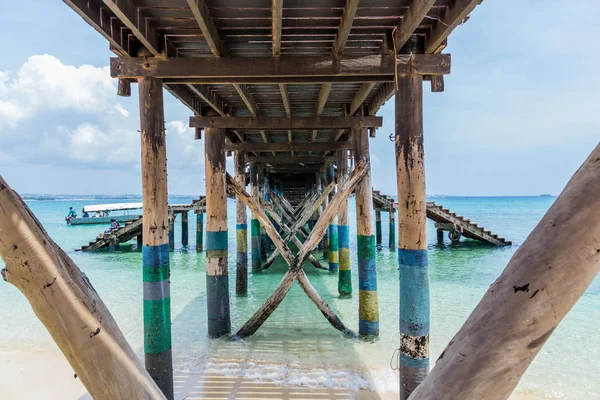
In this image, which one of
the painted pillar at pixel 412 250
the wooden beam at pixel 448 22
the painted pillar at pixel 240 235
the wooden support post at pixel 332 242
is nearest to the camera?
the wooden beam at pixel 448 22

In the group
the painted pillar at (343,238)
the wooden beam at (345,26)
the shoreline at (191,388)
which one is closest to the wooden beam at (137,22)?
the wooden beam at (345,26)

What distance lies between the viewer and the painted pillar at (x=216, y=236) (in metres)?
6.23

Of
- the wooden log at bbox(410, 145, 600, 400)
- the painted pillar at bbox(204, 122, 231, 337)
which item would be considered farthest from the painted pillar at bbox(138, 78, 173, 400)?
the wooden log at bbox(410, 145, 600, 400)

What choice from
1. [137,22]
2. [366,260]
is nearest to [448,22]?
[137,22]

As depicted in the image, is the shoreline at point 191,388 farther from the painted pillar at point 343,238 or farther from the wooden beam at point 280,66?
the painted pillar at point 343,238

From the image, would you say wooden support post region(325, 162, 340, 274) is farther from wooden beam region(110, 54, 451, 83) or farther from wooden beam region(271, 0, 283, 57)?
wooden beam region(271, 0, 283, 57)

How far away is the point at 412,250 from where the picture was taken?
12.2ft

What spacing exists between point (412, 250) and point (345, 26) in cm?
208

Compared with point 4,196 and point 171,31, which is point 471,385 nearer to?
point 4,196

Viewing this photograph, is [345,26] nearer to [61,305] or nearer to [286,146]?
[61,305]

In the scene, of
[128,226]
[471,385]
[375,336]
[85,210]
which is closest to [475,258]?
[375,336]

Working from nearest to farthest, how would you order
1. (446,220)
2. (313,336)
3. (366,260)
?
(366,260) < (313,336) < (446,220)

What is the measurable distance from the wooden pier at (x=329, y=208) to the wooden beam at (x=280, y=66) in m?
0.01

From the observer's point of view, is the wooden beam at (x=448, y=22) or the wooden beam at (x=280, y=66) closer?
the wooden beam at (x=448, y=22)
